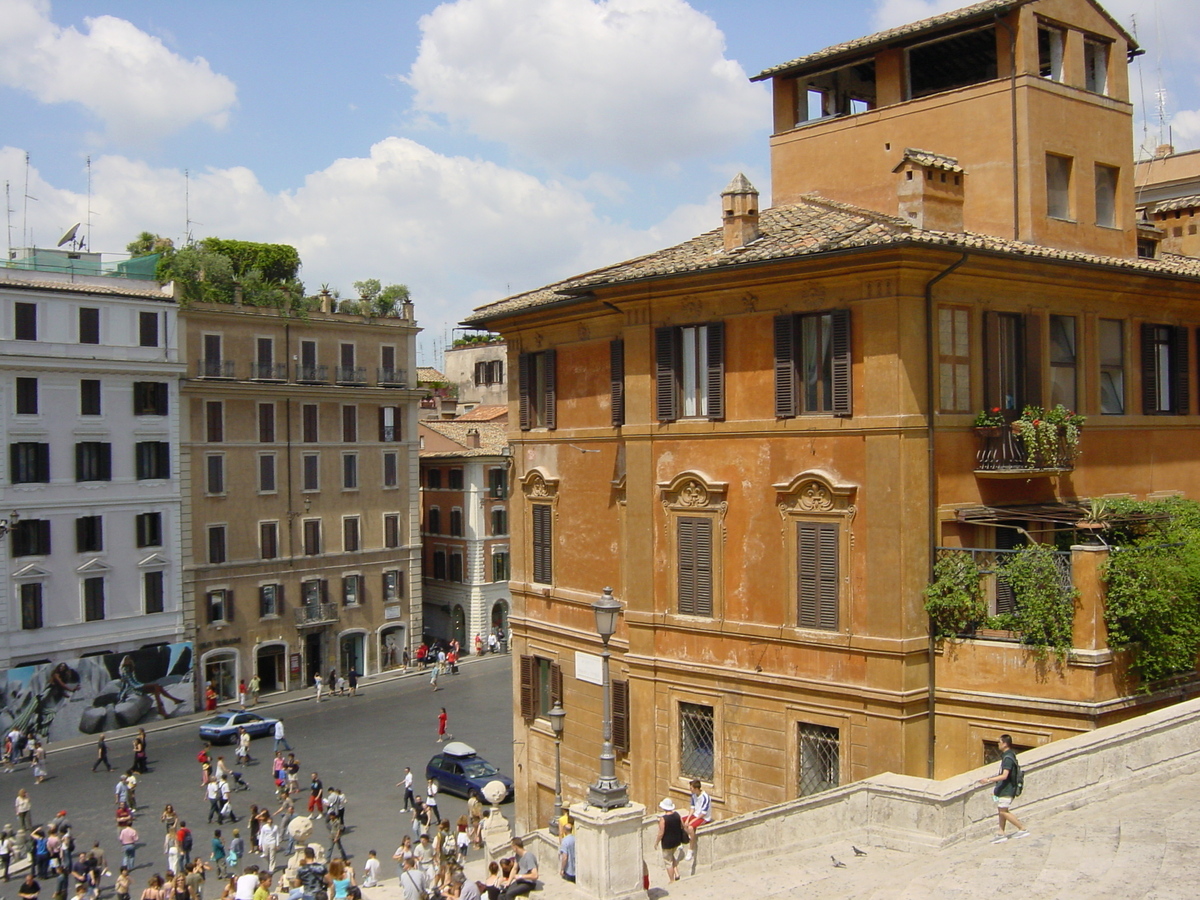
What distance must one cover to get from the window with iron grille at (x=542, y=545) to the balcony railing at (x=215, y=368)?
27.0 m

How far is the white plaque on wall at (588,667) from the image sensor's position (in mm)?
22547

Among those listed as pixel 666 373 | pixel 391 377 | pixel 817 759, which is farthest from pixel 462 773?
pixel 391 377

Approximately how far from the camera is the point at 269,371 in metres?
49.2

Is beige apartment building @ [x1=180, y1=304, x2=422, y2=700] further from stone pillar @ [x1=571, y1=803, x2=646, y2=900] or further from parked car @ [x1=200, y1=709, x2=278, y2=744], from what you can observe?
stone pillar @ [x1=571, y1=803, x2=646, y2=900]

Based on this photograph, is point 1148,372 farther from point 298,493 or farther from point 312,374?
point 312,374

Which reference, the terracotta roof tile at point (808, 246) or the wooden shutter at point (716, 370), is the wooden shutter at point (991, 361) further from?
the wooden shutter at point (716, 370)

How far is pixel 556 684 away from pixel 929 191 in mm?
12118

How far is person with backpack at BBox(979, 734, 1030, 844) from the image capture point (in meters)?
14.2

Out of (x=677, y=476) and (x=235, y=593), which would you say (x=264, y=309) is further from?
(x=677, y=476)

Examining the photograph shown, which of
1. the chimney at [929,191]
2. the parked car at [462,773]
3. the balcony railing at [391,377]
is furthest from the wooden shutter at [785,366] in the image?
the balcony railing at [391,377]

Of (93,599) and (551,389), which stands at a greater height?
(551,389)

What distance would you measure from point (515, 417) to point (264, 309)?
27562 mm

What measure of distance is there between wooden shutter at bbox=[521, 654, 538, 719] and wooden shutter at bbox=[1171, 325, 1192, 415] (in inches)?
547

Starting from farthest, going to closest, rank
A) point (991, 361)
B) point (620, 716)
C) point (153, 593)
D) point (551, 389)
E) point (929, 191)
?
1. point (153, 593)
2. point (551, 389)
3. point (620, 716)
4. point (929, 191)
5. point (991, 361)
